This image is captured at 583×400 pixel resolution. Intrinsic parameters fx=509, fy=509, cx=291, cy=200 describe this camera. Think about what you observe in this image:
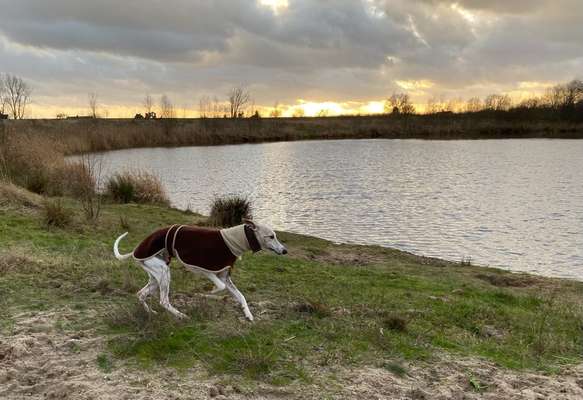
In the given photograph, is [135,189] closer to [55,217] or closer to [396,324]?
[55,217]

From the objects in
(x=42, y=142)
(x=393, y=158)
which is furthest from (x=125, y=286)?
(x=393, y=158)

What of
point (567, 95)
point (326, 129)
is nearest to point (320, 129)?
point (326, 129)

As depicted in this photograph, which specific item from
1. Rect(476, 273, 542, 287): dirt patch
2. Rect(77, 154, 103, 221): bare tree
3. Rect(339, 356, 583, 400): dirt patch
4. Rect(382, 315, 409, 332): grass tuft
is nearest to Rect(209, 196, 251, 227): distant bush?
Rect(77, 154, 103, 221): bare tree

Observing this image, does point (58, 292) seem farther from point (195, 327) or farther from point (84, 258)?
point (195, 327)

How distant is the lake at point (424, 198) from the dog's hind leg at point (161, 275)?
926 centimetres

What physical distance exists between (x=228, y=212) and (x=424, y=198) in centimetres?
1023

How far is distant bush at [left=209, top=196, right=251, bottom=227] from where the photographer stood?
14.3 meters

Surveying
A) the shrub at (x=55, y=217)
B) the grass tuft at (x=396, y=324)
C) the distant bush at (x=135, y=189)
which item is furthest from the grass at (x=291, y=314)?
the distant bush at (x=135, y=189)

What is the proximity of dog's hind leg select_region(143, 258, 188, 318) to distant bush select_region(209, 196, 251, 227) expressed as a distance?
8.77 m

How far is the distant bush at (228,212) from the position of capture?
14.3 m

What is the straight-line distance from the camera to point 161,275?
5211 mm

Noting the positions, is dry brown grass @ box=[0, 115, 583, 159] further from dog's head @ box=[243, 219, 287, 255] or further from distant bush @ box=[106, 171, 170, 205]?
dog's head @ box=[243, 219, 287, 255]

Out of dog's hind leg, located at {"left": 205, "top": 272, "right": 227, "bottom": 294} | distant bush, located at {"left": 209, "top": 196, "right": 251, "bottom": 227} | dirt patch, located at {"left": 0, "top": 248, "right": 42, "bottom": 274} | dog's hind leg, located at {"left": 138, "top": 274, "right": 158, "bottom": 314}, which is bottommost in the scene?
distant bush, located at {"left": 209, "top": 196, "right": 251, "bottom": 227}

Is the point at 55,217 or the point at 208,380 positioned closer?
the point at 208,380
